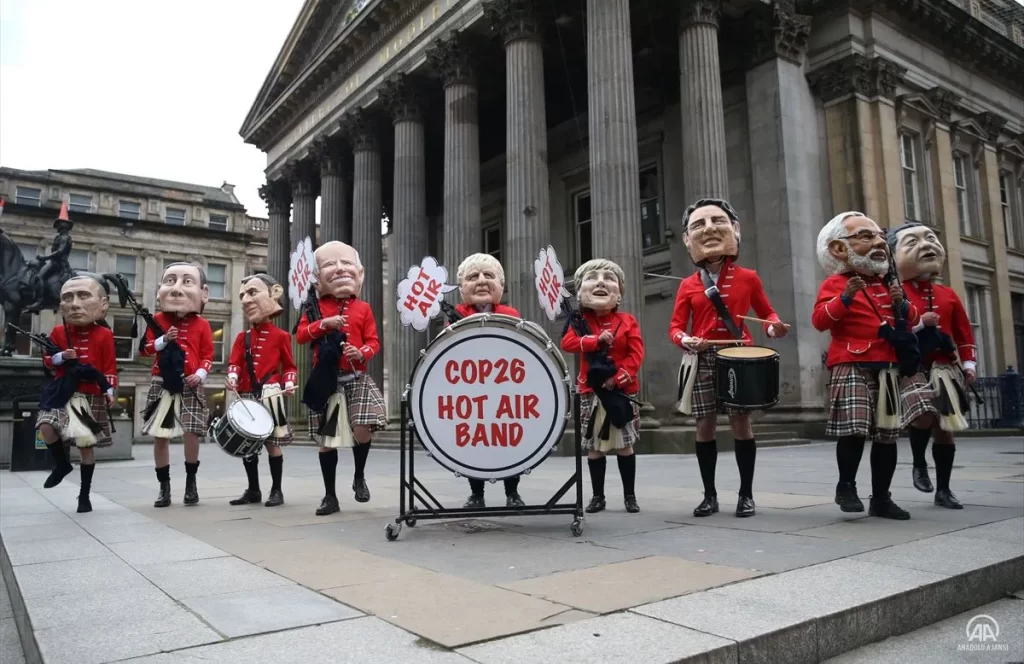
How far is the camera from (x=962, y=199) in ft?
76.3

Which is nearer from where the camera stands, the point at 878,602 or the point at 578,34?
the point at 878,602

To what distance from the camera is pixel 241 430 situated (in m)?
6.36

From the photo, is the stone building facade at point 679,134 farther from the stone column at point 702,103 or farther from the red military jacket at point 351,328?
the red military jacket at point 351,328

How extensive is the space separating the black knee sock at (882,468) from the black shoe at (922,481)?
3.27 ft

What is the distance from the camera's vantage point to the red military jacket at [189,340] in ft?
22.5

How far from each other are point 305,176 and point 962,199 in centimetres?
2350

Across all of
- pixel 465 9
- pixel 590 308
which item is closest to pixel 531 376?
pixel 590 308

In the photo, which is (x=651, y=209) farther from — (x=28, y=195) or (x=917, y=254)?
(x=28, y=195)

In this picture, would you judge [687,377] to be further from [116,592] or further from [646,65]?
[646,65]

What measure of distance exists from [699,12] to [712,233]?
526 inches

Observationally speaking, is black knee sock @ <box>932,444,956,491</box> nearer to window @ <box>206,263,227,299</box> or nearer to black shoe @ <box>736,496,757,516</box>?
black shoe @ <box>736,496,757,516</box>

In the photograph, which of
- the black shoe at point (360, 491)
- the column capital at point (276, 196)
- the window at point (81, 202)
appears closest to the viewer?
the black shoe at point (360, 491)

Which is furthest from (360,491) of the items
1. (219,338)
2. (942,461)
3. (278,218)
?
(219,338)

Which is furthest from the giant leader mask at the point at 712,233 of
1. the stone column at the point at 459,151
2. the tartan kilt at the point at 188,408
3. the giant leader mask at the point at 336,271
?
the stone column at the point at 459,151
